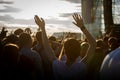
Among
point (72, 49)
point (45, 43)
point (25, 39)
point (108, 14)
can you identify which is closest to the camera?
point (72, 49)

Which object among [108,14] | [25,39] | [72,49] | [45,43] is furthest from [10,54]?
[108,14]

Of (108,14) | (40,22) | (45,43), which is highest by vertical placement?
(40,22)

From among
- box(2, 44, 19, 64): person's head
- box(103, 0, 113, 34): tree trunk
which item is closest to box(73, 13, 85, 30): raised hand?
box(2, 44, 19, 64): person's head

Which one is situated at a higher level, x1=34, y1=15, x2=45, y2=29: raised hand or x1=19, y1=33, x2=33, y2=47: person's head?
A: x1=34, y1=15, x2=45, y2=29: raised hand

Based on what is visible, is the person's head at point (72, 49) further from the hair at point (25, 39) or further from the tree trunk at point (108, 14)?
the tree trunk at point (108, 14)

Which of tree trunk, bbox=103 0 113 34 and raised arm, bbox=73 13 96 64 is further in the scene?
tree trunk, bbox=103 0 113 34

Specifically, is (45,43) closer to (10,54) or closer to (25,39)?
(10,54)

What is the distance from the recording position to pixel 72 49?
4.55 m

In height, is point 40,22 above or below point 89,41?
above

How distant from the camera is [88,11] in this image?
6581 centimetres

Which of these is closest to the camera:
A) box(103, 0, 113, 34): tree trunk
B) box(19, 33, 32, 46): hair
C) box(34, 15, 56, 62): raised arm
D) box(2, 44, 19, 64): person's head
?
box(2, 44, 19, 64): person's head

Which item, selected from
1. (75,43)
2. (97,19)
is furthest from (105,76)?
(97,19)

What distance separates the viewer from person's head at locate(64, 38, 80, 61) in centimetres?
454

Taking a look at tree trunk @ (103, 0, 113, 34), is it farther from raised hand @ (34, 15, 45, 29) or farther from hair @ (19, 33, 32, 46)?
raised hand @ (34, 15, 45, 29)
